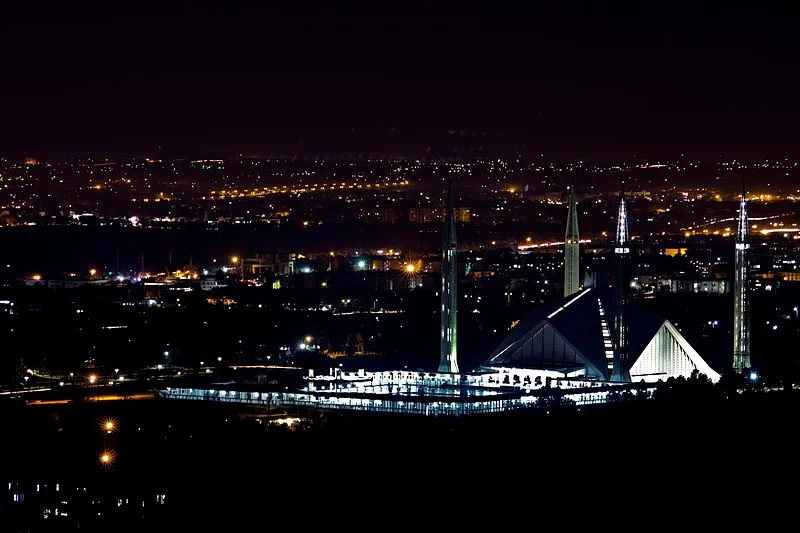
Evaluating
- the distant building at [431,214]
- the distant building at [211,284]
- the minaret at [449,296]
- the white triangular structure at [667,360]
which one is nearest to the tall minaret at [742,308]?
the white triangular structure at [667,360]

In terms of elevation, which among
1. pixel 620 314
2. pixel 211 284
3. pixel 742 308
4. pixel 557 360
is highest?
pixel 211 284

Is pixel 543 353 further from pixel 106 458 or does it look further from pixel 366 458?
pixel 106 458

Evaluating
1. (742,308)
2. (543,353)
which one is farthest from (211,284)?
(543,353)

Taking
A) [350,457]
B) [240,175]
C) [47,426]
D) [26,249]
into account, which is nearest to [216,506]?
[350,457]

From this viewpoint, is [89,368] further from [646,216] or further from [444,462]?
[646,216]

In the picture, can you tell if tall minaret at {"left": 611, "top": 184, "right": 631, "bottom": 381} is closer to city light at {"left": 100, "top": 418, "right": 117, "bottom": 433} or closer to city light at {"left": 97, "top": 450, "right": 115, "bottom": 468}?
city light at {"left": 100, "top": 418, "right": 117, "bottom": 433}

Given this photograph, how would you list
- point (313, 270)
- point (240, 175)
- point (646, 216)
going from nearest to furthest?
point (313, 270), point (646, 216), point (240, 175)

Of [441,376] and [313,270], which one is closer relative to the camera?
[441,376]
